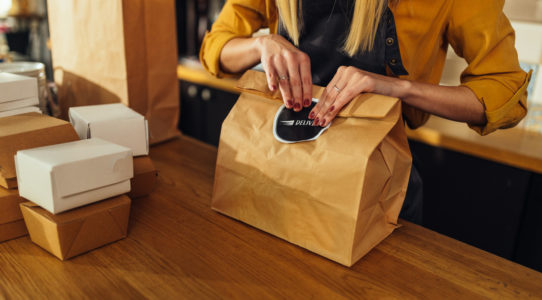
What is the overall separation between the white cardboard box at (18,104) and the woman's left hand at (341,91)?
54 cm

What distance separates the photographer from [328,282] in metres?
0.59

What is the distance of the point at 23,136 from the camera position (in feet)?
2.19

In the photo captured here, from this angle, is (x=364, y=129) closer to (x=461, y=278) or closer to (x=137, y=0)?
(x=461, y=278)

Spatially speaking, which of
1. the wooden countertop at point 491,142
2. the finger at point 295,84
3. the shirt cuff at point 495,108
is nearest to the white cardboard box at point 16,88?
the finger at point 295,84

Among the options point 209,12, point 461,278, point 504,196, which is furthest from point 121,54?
point 209,12

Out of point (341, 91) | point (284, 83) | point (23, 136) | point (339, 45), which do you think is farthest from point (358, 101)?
point (23, 136)

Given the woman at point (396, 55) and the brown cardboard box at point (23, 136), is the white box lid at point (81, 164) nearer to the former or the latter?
the brown cardboard box at point (23, 136)

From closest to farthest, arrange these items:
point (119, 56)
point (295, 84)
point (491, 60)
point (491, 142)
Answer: point (295, 84) < point (491, 60) < point (119, 56) < point (491, 142)

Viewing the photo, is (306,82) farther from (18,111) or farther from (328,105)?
(18,111)

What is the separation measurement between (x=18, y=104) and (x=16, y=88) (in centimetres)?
3

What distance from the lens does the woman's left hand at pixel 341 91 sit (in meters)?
0.66

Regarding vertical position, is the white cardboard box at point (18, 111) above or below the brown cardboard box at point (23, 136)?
above

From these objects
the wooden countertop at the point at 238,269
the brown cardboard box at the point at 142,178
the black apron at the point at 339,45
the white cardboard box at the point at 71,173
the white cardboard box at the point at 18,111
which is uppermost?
the black apron at the point at 339,45

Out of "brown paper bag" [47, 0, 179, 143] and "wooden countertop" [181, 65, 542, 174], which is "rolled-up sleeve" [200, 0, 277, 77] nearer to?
"brown paper bag" [47, 0, 179, 143]
